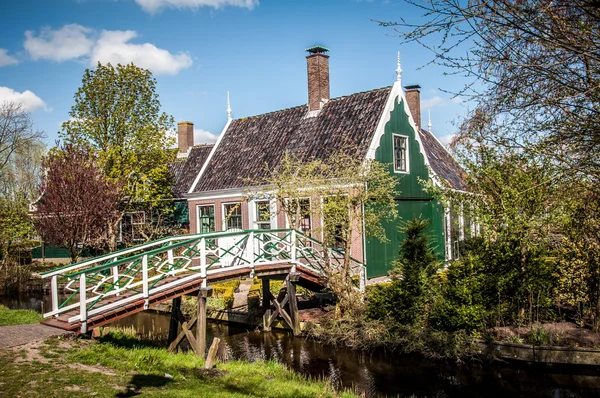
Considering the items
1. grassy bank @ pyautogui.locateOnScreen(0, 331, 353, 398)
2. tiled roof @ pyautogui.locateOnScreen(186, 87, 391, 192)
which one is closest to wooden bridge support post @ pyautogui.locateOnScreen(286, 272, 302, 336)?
grassy bank @ pyautogui.locateOnScreen(0, 331, 353, 398)

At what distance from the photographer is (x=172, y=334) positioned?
14844 millimetres

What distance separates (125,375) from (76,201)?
16869mm

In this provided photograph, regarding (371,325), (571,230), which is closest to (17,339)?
(371,325)

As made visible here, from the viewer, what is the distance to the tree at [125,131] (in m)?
25.7

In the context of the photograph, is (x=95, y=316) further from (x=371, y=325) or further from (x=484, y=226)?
(x=484, y=226)

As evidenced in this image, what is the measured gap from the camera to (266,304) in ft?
56.6

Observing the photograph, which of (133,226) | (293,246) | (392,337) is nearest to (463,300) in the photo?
(392,337)

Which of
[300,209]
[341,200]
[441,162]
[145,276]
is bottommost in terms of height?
[145,276]

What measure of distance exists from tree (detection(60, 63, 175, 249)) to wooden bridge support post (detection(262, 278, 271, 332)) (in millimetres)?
10931

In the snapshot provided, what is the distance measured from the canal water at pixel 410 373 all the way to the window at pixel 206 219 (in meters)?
9.76

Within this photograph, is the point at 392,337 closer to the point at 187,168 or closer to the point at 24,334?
the point at 24,334

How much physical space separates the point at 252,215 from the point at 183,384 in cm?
1378

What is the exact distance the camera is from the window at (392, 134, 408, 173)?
20984 mm

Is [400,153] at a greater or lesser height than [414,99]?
lesser
